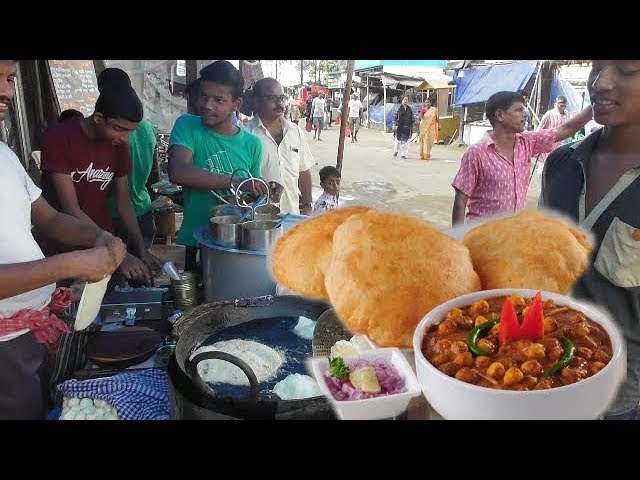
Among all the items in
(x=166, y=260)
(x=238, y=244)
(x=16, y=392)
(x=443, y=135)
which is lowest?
(x=16, y=392)

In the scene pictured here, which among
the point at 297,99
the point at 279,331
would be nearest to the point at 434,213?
the point at 297,99

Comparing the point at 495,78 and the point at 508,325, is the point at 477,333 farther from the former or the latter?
the point at 495,78

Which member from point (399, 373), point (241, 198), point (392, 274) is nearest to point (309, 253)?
point (392, 274)

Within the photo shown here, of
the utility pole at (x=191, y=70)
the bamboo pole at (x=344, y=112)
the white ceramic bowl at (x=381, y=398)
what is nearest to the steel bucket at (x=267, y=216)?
the bamboo pole at (x=344, y=112)

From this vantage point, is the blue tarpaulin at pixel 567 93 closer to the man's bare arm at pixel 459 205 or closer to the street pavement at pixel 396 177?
the street pavement at pixel 396 177

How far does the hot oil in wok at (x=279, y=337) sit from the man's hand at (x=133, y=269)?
38cm

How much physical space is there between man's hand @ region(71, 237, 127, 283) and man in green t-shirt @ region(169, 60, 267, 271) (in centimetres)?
38

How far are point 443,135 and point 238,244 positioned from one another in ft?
2.63

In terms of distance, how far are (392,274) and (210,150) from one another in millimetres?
1047

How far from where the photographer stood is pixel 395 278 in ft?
3.44

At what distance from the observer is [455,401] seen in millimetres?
922

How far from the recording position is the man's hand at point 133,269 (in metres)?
1.87

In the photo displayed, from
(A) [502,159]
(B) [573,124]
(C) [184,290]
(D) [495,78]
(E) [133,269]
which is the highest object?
(D) [495,78]
